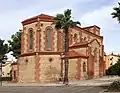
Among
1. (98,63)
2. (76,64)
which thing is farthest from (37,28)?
(98,63)

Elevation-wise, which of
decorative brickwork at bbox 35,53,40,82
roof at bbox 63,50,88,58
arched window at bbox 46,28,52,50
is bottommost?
decorative brickwork at bbox 35,53,40,82

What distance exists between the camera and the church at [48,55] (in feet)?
220

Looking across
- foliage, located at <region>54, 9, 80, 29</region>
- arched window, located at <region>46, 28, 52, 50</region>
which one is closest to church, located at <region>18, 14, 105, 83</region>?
arched window, located at <region>46, 28, 52, 50</region>

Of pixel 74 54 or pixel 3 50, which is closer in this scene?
pixel 74 54

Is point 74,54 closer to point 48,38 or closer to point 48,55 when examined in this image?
point 48,55

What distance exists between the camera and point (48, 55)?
6781cm

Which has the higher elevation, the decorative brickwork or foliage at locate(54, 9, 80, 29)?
foliage at locate(54, 9, 80, 29)

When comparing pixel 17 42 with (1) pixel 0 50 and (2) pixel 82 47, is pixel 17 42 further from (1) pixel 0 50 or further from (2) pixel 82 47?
(2) pixel 82 47

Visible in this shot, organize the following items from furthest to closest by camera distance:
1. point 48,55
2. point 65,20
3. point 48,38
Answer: point 48,38 → point 48,55 → point 65,20

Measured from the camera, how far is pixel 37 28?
68.8m

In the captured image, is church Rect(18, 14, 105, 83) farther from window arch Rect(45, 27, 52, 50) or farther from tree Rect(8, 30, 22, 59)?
tree Rect(8, 30, 22, 59)

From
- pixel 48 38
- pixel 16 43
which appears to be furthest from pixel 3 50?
pixel 48 38

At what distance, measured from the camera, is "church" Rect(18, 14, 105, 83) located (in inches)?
2643

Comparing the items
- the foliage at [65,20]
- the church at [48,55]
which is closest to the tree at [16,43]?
the church at [48,55]
